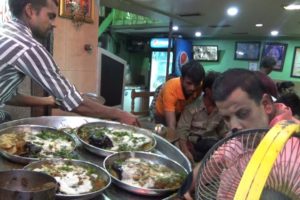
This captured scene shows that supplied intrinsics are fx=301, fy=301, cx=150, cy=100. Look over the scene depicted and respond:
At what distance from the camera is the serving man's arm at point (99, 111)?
1.75m

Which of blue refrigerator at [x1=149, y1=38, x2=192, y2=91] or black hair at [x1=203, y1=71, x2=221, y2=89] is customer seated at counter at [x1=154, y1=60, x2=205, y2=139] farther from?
blue refrigerator at [x1=149, y1=38, x2=192, y2=91]

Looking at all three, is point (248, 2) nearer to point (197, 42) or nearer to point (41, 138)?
point (41, 138)

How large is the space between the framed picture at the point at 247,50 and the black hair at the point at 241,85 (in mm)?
10392

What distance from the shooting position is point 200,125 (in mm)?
3020

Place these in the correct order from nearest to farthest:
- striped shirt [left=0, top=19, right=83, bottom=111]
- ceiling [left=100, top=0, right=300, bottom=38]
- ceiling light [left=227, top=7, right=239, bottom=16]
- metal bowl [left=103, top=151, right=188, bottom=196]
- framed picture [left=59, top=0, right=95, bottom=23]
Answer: metal bowl [left=103, top=151, right=188, bottom=196] < striped shirt [left=0, top=19, right=83, bottom=111] < framed picture [left=59, top=0, right=95, bottom=23] < ceiling [left=100, top=0, right=300, bottom=38] < ceiling light [left=227, top=7, right=239, bottom=16]

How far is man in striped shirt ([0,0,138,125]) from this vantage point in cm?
161

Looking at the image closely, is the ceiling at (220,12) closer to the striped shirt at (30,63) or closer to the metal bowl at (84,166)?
the striped shirt at (30,63)

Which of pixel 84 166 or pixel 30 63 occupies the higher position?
pixel 30 63

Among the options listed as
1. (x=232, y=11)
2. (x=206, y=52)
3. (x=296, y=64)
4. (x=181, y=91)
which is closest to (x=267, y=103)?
(x=181, y=91)

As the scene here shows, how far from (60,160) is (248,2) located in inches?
201

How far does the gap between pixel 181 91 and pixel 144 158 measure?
5.49 ft

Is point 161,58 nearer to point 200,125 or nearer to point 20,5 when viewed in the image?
point 200,125

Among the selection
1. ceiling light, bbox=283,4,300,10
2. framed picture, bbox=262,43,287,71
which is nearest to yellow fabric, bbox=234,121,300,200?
ceiling light, bbox=283,4,300,10

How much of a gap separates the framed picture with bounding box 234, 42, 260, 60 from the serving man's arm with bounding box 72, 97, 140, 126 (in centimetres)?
1007
